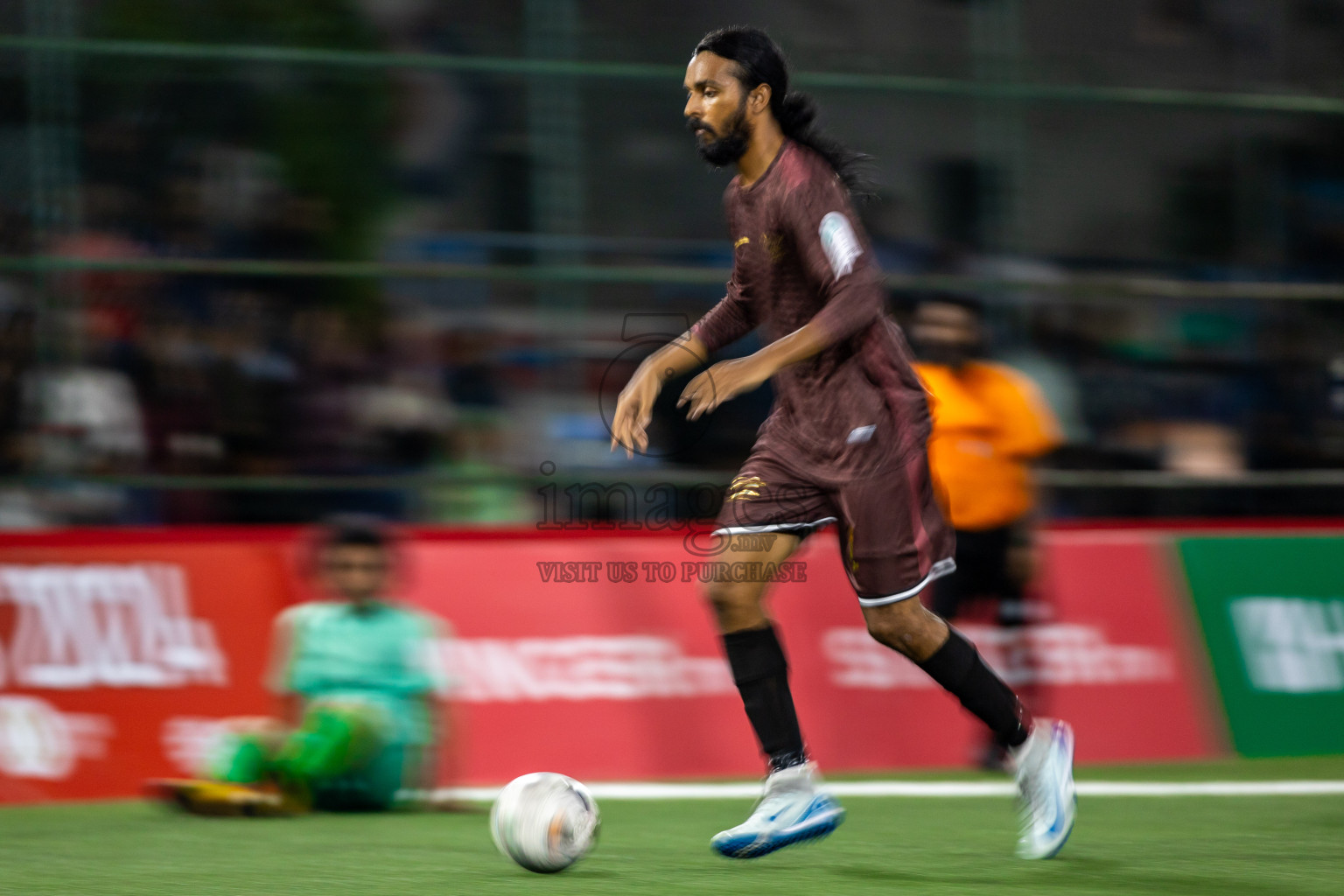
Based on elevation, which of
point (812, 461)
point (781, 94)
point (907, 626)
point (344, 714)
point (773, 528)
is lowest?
point (344, 714)

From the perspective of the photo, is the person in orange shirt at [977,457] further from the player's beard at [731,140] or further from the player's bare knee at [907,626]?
the player's beard at [731,140]

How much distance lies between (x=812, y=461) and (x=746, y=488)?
0.63ft

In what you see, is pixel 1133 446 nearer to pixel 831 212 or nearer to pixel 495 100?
pixel 495 100

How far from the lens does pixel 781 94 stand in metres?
4.80

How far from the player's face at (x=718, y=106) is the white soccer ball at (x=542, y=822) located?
170 centimetres

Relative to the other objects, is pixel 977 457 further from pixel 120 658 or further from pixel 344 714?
pixel 120 658

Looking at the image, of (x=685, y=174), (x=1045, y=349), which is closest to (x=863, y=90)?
(x=685, y=174)

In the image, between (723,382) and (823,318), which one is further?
(823,318)

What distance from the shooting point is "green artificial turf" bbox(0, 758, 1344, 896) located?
14.8 feet

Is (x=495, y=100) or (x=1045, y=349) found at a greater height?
(x=495, y=100)

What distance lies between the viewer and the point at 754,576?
4656mm

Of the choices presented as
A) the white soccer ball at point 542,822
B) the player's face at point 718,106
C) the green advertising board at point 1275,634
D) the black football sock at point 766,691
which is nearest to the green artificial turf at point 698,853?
the white soccer ball at point 542,822

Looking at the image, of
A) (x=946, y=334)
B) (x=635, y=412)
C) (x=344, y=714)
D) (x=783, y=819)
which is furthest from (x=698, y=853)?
(x=946, y=334)

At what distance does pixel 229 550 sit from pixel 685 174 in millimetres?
3875
